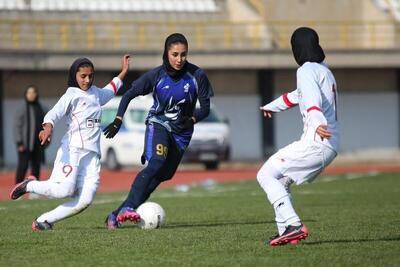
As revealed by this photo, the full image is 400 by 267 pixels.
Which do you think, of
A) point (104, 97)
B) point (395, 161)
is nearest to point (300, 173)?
point (104, 97)

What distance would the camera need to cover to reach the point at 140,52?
Result: 37219 mm

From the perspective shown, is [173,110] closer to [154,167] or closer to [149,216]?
[154,167]

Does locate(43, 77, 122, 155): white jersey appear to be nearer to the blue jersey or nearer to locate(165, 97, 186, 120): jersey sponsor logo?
the blue jersey

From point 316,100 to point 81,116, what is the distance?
313cm

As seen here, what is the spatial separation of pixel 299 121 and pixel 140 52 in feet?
24.2

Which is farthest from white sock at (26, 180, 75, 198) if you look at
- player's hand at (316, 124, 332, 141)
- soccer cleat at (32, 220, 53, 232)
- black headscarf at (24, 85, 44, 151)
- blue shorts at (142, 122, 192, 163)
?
black headscarf at (24, 85, 44, 151)

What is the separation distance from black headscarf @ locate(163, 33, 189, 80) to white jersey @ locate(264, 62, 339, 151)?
6.45ft

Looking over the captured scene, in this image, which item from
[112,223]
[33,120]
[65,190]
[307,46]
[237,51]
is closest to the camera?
[307,46]

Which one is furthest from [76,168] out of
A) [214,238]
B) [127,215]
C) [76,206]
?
[214,238]

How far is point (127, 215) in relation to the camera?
11312 mm

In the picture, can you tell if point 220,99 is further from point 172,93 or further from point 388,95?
point 172,93

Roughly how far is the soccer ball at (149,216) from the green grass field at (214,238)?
0.11m

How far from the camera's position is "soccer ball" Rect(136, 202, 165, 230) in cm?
1167

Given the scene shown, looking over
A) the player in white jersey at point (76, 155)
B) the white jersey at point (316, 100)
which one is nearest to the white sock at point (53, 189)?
the player in white jersey at point (76, 155)
